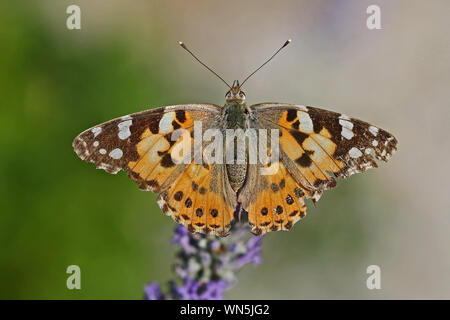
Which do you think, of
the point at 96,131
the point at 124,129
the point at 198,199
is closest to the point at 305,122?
the point at 198,199

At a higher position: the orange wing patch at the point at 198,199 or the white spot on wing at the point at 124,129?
the white spot on wing at the point at 124,129

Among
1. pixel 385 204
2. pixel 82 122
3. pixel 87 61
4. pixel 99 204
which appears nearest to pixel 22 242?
pixel 99 204

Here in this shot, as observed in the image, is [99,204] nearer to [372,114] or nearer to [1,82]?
[1,82]

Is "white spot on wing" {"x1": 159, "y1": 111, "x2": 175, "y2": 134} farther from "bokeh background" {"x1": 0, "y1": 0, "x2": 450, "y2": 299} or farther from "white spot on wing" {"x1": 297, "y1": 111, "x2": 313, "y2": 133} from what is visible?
"bokeh background" {"x1": 0, "y1": 0, "x2": 450, "y2": 299}

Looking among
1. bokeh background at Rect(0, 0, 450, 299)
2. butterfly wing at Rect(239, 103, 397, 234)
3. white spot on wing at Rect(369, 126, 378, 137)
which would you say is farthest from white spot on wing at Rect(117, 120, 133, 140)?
bokeh background at Rect(0, 0, 450, 299)

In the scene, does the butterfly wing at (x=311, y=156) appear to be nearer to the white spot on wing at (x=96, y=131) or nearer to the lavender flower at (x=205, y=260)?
the lavender flower at (x=205, y=260)

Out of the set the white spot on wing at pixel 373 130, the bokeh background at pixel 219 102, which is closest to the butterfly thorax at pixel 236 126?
the white spot on wing at pixel 373 130

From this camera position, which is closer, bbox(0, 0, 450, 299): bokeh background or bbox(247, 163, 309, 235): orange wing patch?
bbox(247, 163, 309, 235): orange wing patch

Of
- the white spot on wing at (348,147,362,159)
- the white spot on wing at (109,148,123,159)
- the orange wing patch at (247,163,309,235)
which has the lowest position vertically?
the orange wing patch at (247,163,309,235)
